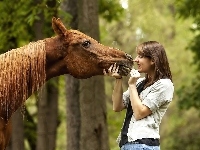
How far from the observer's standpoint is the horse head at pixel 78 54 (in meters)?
4.68

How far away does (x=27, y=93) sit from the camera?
4.61 meters

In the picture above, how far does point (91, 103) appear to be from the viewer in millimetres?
7613

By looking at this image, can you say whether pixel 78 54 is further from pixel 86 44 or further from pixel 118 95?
pixel 118 95

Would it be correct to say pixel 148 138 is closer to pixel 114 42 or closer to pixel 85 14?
pixel 85 14

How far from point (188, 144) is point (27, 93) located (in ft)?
48.2

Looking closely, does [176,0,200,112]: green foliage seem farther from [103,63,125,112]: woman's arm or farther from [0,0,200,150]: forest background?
[103,63,125,112]: woman's arm

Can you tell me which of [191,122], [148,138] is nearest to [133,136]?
[148,138]

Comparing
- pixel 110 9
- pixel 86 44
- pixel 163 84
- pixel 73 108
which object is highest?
pixel 110 9

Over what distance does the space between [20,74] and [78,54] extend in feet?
1.93

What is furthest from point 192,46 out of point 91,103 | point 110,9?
point 91,103

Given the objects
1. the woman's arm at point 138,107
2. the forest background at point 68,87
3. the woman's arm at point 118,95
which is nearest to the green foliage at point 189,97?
the forest background at point 68,87

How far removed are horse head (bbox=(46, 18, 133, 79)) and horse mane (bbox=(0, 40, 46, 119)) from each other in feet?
0.48

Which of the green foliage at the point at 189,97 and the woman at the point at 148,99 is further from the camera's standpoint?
the green foliage at the point at 189,97

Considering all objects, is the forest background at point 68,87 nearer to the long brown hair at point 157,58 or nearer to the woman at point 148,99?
the woman at point 148,99
